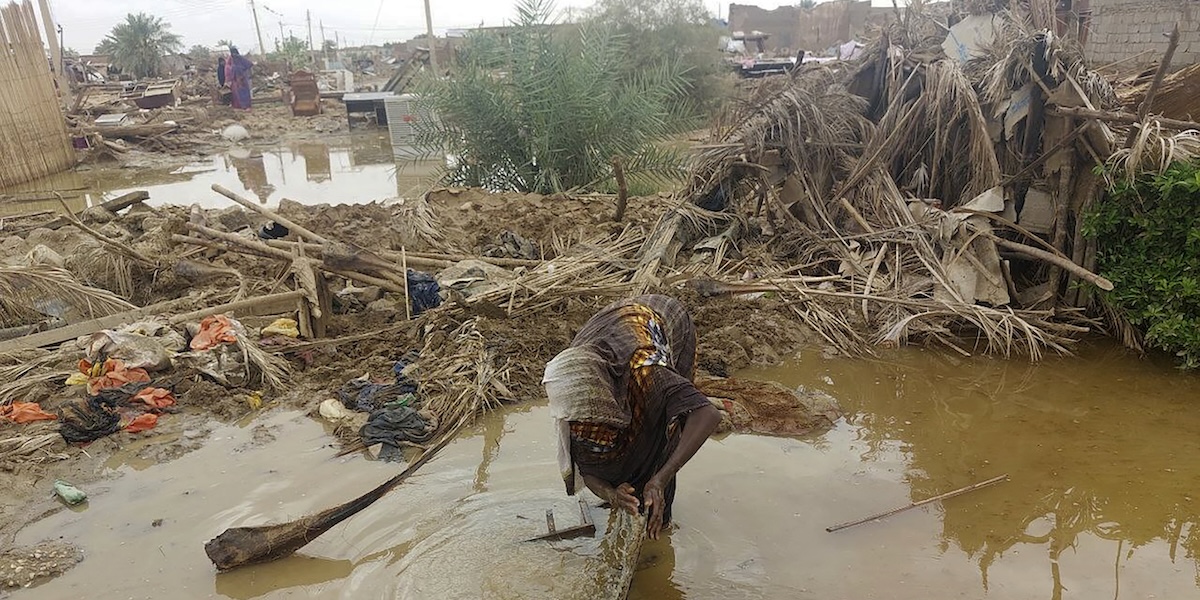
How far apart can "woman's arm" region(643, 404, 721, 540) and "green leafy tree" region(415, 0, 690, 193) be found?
709 centimetres

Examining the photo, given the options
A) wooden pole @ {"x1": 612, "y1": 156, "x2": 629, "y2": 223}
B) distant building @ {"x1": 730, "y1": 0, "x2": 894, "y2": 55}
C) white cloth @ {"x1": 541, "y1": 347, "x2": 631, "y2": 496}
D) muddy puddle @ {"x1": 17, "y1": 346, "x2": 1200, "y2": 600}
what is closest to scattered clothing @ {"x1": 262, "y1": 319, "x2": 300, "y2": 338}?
muddy puddle @ {"x1": 17, "y1": 346, "x2": 1200, "y2": 600}

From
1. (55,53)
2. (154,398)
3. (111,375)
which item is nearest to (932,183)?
(154,398)

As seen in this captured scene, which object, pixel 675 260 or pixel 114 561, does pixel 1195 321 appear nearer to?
pixel 675 260

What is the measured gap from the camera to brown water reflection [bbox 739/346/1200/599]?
11.0 feet

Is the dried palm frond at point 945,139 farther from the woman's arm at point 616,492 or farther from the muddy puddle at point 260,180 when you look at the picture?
the muddy puddle at point 260,180

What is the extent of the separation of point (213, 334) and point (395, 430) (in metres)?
1.69

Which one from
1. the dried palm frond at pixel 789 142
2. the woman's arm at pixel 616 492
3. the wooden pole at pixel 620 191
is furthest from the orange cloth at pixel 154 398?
the dried palm frond at pixel 789 142

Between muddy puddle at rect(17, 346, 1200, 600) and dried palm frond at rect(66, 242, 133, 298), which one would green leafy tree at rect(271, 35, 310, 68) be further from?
muddy puddle at rect(17, 346, 1200, 600)

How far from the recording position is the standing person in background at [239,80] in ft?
71.4

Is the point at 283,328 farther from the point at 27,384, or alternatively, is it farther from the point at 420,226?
the point at 420,226

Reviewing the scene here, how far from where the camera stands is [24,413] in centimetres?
433

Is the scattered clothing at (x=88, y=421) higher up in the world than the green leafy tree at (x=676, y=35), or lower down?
lower down

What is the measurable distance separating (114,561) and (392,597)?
1.31 m

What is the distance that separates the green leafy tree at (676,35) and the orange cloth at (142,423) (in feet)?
51.4
